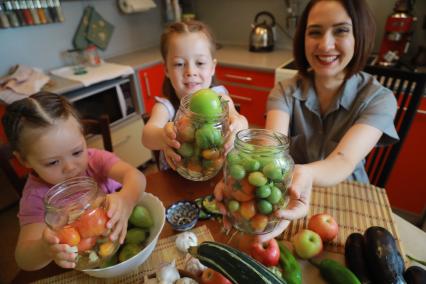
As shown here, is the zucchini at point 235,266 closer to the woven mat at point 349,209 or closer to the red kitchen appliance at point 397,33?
the woven mat at point 349,209

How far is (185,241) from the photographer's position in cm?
68

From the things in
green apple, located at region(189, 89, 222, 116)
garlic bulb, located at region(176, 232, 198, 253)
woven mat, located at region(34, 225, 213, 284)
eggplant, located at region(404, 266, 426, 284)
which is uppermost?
green apple, located at region(189, 89, 222, 116)

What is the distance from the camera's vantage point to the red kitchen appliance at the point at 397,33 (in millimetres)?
1639

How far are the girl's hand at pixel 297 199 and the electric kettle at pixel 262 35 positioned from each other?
1889mm

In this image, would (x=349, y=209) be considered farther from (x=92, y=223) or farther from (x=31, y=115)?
(x=31, y=115)

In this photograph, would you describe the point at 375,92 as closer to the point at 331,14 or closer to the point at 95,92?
the point at 331,14

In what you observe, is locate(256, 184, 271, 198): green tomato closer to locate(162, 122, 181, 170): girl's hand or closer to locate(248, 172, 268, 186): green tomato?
locate(248, 172, 268, 186): green tomato

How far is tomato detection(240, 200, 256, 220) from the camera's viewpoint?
48cm

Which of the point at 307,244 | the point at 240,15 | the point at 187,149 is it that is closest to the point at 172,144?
the point at 187,149

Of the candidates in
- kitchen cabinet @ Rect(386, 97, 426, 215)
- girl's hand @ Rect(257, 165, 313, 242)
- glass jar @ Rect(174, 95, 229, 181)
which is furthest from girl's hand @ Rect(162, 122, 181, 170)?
kitchen cabinet @ Rect(386, 97, 426, 215)

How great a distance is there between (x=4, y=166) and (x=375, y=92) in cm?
134

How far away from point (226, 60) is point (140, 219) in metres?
1.77

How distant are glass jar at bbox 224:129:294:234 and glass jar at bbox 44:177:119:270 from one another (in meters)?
0.26

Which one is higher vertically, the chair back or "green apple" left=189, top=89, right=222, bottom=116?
"green apple" left=189, top=89, right=222, bottom=116
